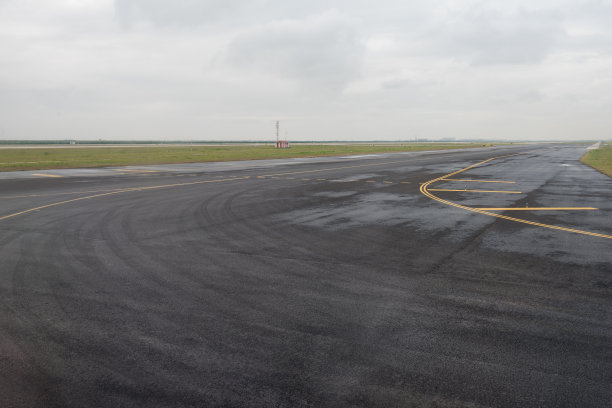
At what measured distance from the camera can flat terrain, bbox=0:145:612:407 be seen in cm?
386

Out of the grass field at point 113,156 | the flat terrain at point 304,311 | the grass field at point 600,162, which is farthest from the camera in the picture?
the grass field at point 113,156

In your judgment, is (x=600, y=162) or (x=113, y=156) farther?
(x=113, y=156)

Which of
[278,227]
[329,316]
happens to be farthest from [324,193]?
[329,316]

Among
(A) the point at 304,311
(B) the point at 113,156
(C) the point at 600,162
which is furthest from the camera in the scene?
(B) the point at 113,156

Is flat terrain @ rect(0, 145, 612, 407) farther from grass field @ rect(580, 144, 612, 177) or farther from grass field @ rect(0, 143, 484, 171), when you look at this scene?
grass field @ rect(0, 143, 484, 171)

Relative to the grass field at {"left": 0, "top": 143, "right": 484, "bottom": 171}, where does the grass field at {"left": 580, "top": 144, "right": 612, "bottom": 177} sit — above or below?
below

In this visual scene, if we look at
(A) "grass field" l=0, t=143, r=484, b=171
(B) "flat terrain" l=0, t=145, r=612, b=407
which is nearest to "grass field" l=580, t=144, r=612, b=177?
(B) "flat terrain" l=0, t=145, r=612, b=407

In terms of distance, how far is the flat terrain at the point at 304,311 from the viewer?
3.86 m

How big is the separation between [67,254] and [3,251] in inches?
58.6

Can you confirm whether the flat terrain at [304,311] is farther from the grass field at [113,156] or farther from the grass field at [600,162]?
the grass field at [113,156]

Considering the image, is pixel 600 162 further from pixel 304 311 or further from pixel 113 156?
pixel 113 156

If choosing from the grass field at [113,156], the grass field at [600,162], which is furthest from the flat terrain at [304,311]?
the grass field at [113,156]

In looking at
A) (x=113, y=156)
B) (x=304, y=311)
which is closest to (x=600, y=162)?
(x=304, y=311)

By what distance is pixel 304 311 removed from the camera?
18.1 ft
